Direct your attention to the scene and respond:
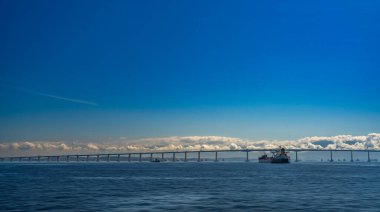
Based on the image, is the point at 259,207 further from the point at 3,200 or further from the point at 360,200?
the point at 3,200

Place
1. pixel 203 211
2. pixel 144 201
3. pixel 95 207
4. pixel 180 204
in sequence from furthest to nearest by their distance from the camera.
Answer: pixel 144 201
pixel 180 204
pixel 95 207
pixel 203 211

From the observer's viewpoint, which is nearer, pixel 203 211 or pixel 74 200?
pixel 203 211

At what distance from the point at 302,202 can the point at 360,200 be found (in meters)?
7.60

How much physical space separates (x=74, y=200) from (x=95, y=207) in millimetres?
6921

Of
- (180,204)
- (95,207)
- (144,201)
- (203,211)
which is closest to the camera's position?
(203,211)

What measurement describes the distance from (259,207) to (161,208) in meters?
9.13

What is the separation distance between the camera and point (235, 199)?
46.7m

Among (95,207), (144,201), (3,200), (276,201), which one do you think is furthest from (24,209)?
(276,201)

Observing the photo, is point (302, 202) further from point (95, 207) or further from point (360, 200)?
point (95, 207)

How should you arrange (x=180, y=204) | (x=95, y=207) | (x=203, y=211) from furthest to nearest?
(x=180, y=204) < (x=95, y=207) < (x=203, y=211)

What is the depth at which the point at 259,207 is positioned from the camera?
130ft

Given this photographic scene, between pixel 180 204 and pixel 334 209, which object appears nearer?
pixel 334 209

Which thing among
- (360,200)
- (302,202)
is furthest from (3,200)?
(360,200)

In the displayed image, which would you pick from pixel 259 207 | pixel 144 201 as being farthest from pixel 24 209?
pixel 259 207
